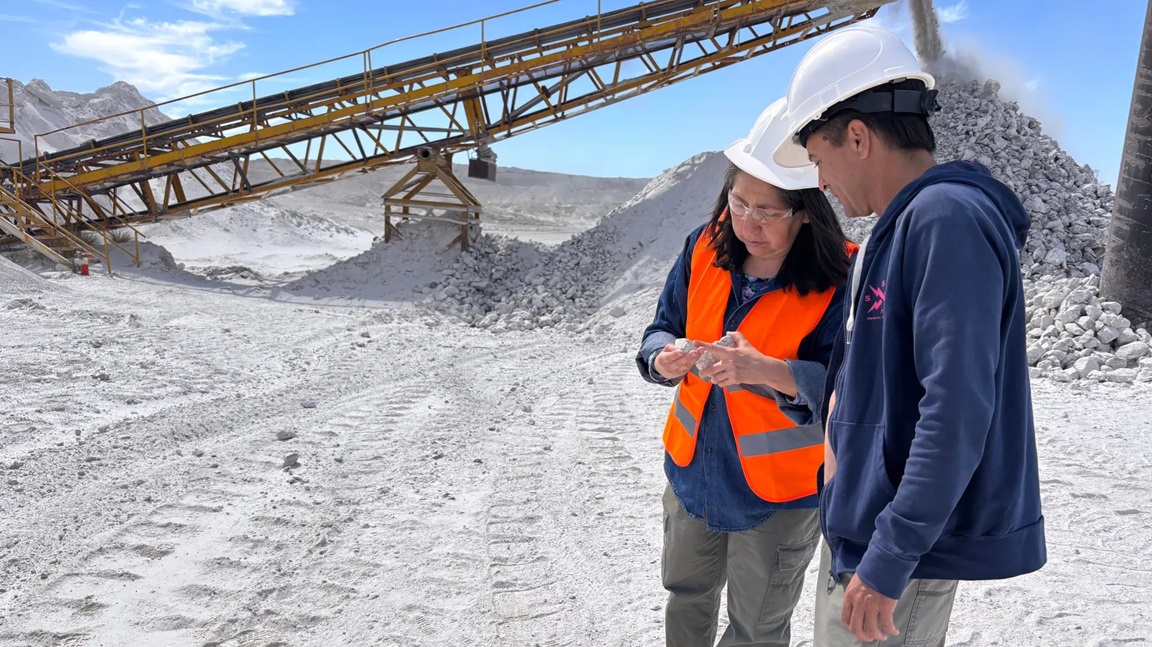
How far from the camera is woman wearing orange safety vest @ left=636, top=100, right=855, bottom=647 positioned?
7.49 ft

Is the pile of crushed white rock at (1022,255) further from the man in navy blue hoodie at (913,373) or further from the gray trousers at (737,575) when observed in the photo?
the man in navy blue hoodie at (913,373)

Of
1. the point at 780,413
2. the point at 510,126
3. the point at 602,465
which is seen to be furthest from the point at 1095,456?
the point at 510,126

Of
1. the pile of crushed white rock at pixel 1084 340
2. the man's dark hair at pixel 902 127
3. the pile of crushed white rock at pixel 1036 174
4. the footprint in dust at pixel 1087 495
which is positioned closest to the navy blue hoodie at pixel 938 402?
the man's dark hair at pixel 902 127

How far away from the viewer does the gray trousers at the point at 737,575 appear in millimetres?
2375

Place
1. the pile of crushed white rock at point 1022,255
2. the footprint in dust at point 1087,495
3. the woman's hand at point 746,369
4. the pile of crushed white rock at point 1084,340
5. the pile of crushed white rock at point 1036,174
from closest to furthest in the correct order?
the woman's hand at point 746,369 < the footprint in dust at point 1087,495 < the pile of crushed white rock at point 1084,340 < the pile of crushed white rock at point 1022,255 < the pile of crushed white rock at point 1036,174

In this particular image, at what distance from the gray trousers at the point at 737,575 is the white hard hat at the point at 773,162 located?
3.13 feet

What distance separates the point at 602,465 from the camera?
5.39m

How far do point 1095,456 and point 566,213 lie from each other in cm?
3277

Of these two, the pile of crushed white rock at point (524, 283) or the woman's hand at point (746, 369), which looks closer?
the woman's hand at point (746, 369)

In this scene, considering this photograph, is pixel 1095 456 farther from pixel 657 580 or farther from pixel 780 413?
pixel 780 413

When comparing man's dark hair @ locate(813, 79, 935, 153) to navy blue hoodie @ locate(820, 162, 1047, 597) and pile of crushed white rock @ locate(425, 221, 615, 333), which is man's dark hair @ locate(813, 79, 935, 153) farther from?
pile of crushed white rock @ locate(425, 221, 615, 333)

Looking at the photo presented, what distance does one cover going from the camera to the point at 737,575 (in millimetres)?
2449

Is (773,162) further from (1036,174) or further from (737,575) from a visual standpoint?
(1036,174)

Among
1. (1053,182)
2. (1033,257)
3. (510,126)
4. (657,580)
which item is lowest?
(657,580)
